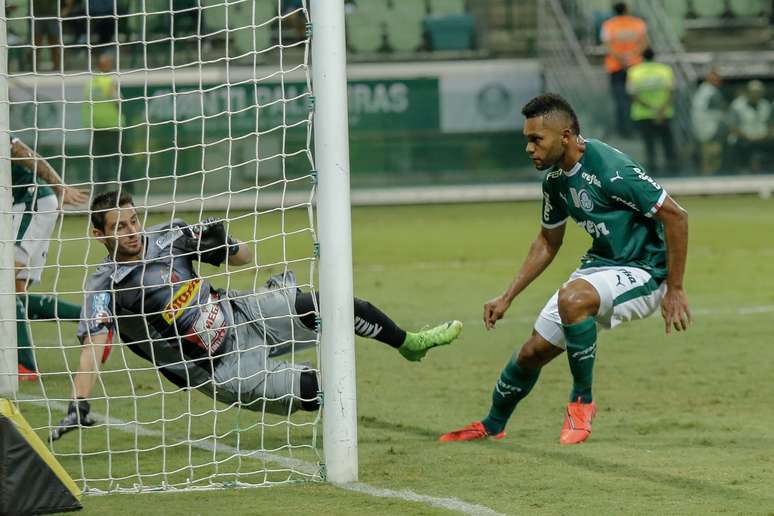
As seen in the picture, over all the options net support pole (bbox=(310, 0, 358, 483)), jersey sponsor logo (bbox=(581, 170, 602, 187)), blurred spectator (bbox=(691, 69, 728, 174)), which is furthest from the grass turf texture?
blurred spectator (bbox=(691, 69, 728, 174))

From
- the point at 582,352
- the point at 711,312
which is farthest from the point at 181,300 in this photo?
the point at 711,312

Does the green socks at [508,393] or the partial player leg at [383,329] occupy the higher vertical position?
the partial player leg at [383,329]

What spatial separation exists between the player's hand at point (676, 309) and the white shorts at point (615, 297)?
230mm

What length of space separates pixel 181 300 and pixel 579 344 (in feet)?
6.22

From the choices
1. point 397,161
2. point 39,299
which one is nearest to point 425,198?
point 397,161

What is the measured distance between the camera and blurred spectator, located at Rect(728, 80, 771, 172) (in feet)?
70.3

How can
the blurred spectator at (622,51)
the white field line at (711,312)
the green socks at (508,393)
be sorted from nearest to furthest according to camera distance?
the green socks at (508,393), the white field line at (711,312), the blurred spectator at (622,51)

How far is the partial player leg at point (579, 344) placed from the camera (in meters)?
6.20

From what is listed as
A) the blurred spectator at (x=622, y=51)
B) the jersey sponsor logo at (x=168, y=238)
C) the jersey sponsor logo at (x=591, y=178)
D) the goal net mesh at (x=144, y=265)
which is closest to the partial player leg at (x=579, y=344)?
the jersey sponsor logo at (x=591, y=178)

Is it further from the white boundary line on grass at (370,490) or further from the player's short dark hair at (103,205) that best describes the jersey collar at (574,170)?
the player's short dark hair at (103,205)

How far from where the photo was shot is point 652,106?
846 inches

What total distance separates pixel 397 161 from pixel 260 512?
16621 mm

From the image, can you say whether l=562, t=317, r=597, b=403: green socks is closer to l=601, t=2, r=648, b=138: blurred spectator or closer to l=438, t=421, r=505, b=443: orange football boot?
l=438, t=421, r=505, b=443: orange football boot

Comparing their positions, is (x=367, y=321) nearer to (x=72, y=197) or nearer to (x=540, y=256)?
(x=540, y=256)
